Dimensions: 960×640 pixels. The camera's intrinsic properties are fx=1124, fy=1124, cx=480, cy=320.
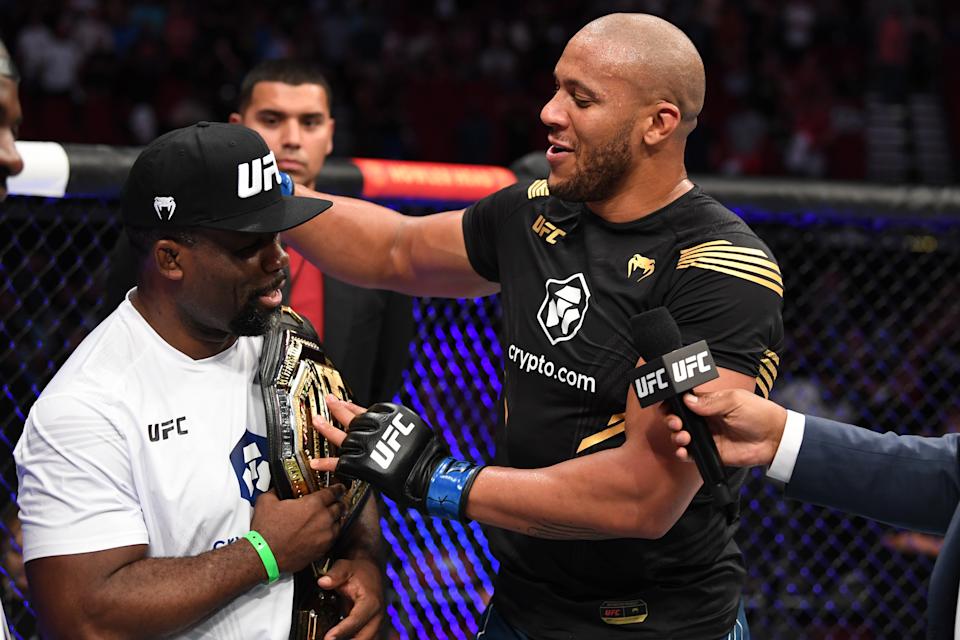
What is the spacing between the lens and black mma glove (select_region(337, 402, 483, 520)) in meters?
1.84

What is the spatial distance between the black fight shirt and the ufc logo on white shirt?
492 millimetres

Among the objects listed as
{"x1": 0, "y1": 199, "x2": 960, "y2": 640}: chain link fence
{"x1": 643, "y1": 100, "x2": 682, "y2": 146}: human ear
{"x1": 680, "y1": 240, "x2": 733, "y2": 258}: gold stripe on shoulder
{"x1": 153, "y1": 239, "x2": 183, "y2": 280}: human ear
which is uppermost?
{"x1": 643, "y1": 100, "x2": 682, "y2": 146}: human ear

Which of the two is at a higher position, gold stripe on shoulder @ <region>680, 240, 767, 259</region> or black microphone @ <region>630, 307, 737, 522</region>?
gold stripe on shoulder @ <region>680, 240, 767, 259</region>

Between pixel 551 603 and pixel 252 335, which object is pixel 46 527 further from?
pixel 551 603

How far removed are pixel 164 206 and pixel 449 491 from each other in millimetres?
664

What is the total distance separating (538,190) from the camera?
2197mm

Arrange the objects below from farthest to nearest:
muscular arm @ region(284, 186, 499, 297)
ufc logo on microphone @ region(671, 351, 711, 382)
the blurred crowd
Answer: the blurred crowd → muscular arm @ region(284, 186, 499, 297) → ufc logo on microphone @ region(671, 351, 711, 382)

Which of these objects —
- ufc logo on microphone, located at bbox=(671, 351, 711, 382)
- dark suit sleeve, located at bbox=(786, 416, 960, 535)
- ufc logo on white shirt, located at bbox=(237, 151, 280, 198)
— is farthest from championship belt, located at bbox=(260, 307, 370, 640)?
dark suit sleeve, located at bbox=(786, 416, 960, 535)

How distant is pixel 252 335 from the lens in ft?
6.26

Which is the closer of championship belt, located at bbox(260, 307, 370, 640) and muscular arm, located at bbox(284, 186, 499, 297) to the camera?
championship belt, located at bbox(260, 307, 370, 640)

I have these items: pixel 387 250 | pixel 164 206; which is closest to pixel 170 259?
pixel 164 206

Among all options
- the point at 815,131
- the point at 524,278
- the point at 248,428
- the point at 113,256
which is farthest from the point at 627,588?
the point at 815,131

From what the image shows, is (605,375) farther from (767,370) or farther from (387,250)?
(387,250)

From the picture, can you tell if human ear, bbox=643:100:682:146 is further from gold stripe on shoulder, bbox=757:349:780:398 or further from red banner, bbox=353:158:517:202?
red banner, bbox=353:158:517:202
